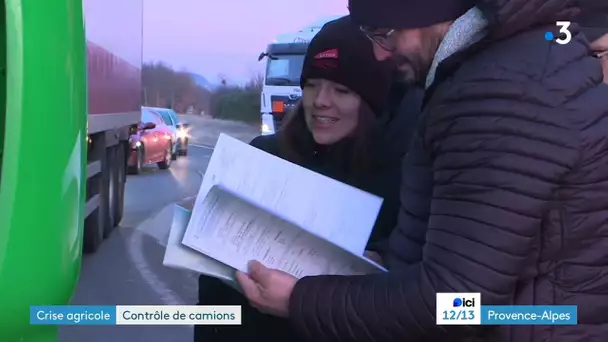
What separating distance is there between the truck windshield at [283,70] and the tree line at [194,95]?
27cm

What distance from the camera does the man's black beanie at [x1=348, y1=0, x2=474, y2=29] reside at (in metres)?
1.43

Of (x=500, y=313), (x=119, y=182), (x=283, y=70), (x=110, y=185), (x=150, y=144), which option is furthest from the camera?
(x=283, y=70)

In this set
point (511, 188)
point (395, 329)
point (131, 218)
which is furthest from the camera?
point (131, 218)

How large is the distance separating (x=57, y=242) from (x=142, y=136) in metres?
13.9

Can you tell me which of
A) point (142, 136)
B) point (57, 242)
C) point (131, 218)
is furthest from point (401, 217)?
point (142, 136)

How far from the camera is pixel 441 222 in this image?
1337 mm

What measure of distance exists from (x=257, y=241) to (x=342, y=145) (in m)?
0.80

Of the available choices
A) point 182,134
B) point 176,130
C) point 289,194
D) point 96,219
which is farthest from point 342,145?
point 182,134

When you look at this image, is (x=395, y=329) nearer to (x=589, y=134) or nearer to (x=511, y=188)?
(x=511, y=188)

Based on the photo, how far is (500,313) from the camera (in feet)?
4.48

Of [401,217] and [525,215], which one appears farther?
[401,217]

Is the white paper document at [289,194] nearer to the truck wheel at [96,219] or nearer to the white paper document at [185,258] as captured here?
the white paper document at [185,258]

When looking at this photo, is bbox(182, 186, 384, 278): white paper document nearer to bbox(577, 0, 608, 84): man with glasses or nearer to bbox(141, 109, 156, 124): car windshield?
bbox(577, 0, 608, 84): man with glasses

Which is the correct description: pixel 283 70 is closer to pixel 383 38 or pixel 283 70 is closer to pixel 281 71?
pixel 281 71
